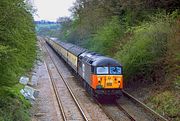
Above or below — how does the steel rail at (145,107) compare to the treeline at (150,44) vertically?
below

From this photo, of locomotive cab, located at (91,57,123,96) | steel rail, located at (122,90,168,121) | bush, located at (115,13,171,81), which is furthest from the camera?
bush, located at (115,13,171,81)

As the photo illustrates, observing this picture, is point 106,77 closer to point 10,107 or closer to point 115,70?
point 115,70

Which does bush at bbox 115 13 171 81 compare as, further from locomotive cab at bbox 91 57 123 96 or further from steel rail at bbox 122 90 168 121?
locomotive cab at bbox 91 57 123 96

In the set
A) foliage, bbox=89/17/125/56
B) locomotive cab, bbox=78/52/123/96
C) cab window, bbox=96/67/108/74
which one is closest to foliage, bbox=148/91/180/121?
locomotive cab, bbox=78/52/123/96

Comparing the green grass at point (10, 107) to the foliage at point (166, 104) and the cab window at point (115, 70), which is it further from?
the foliage at point (166, 104)

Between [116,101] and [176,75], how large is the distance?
4.21m

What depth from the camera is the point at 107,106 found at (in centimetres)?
2355

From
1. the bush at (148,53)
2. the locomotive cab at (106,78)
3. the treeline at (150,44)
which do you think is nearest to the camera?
the treeline at (150,44)

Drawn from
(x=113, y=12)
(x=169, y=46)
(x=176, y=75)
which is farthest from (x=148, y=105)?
(x=113, y=12)

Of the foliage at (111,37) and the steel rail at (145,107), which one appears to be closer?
the steel rail at (145,107)

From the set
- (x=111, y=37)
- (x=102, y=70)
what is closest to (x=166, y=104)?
(x=102, y=70)

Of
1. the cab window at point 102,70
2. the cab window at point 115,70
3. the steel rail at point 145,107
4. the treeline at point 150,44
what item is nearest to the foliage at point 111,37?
the treeline at point 150,44

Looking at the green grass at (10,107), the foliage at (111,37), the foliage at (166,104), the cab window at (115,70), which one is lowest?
the foliage at (166,104)

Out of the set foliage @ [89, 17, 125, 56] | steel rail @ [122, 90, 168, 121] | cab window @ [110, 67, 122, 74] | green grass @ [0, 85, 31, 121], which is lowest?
steel rail @ [122, 90, 168, 121]
